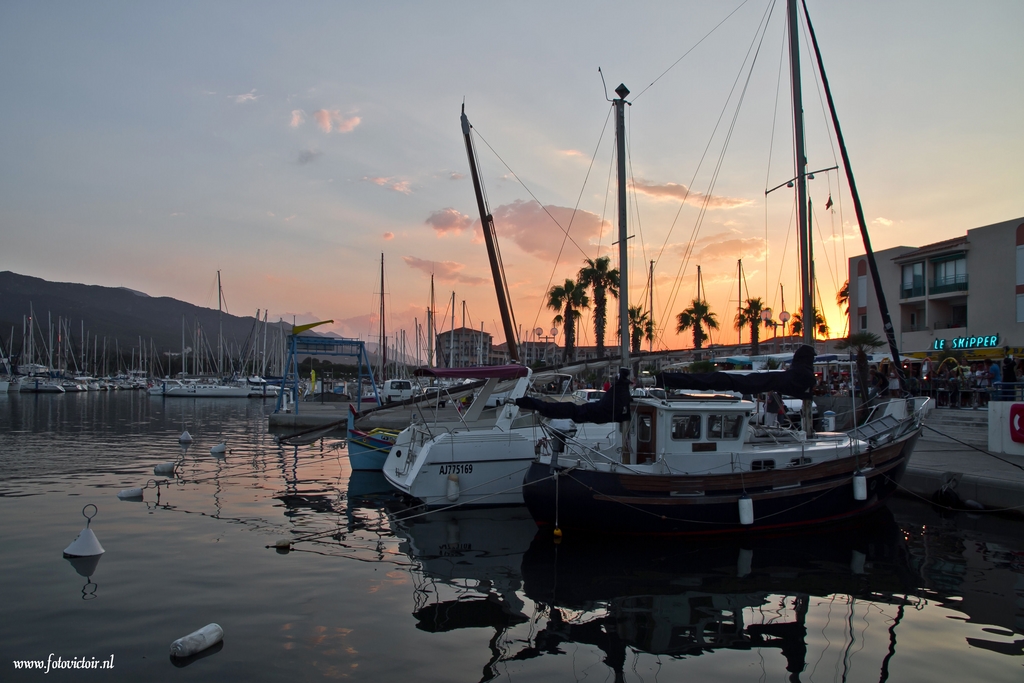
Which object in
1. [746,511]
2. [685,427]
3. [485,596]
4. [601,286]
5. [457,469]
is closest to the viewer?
[485,596]

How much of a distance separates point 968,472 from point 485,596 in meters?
13.0

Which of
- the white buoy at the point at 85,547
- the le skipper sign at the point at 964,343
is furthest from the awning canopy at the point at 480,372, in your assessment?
the le skipper sign at the point at 964,343

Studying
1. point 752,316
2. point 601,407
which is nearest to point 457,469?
point 601,407

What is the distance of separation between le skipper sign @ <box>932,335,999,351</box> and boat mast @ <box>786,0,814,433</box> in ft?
86.7

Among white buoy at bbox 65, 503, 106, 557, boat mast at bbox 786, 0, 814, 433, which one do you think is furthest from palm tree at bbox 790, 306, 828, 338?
white buoy at bbox 65, 503, 106, 557

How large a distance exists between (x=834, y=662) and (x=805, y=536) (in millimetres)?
6142

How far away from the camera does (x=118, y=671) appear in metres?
6.94

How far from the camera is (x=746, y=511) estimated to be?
12.4 meters

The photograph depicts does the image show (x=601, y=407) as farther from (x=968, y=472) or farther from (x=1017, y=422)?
(x=1017, y=422)

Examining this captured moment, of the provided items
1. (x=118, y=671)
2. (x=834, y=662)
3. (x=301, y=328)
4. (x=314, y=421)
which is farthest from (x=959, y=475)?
(x=314, y=421)

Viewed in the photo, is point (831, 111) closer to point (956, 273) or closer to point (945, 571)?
point (945, 571)

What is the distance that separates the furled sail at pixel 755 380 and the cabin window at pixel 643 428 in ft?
2.98

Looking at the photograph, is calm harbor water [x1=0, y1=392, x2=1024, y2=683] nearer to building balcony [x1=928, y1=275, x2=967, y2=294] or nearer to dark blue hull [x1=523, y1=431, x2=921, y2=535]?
dark blue hull [x1=523, y1=431, x2=921, y2=535]

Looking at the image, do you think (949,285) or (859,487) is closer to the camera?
(859,487)
